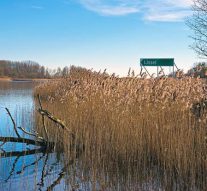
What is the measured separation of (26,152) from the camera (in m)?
6.01

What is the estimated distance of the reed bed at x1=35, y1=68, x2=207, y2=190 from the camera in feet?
14.3

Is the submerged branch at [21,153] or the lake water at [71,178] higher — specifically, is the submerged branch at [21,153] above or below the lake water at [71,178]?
above

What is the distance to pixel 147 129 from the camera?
16.7ft

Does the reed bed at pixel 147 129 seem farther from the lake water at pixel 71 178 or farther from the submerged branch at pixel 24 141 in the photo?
the submerged branch at pixel 24 141

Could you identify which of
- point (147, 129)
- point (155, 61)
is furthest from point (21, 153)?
point (155, 61)

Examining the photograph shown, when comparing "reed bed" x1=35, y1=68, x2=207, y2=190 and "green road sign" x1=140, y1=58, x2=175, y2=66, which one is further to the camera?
"green road sign" x1=140, y1=58, x2=175, y2=66

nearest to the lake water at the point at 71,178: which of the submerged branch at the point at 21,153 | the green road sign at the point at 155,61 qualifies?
the submerged branch at the point at 21,153

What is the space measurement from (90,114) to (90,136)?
0.71 m

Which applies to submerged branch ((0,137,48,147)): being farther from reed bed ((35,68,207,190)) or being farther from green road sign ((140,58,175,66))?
green road sign ((140,58,175,66))

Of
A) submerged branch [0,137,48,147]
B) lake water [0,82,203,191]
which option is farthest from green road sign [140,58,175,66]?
lake water [0,82,203,191]

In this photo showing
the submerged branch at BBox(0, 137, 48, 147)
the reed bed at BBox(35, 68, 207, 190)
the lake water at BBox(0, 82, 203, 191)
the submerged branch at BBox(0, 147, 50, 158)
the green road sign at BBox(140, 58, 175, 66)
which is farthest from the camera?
the green road sign at BBox(140, 58, 175, 66)

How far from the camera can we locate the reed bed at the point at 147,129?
4.36m

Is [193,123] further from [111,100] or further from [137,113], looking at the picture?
[111,100]

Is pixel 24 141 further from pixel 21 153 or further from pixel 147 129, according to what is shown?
pixel 147 129
